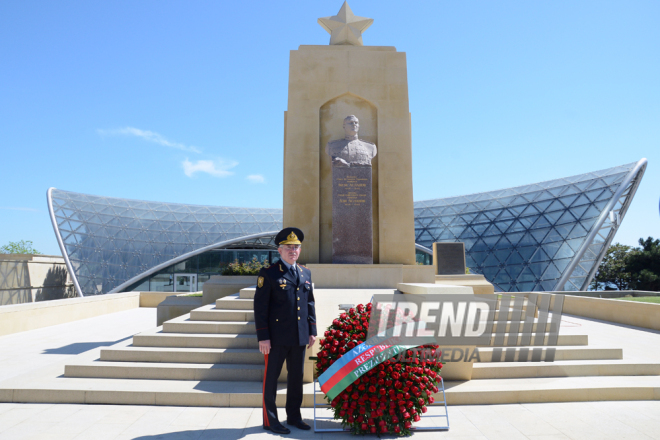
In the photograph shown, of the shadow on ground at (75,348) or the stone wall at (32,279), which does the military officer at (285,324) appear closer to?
the shadow on ground at (75,348)

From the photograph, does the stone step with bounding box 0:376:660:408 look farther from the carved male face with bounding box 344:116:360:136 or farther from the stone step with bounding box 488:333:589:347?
the carved male face with bounding box 344:116:360:136

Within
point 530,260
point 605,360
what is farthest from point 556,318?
point 530,260

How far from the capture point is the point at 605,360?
6.11 m

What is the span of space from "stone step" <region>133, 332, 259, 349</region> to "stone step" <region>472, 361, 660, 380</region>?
336 cm

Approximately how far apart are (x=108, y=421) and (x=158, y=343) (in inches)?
75.1

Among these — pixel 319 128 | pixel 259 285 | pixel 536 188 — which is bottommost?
pixel 259 285

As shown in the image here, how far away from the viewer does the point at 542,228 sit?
103 feet

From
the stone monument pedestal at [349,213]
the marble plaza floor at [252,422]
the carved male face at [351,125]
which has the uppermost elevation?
the carved male face at [351,125]

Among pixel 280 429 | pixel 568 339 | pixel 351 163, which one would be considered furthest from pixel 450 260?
pixel 280 429

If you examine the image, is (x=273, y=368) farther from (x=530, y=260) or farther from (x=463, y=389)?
(x=530, y=260)

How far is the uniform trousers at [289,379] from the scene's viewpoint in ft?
13.5

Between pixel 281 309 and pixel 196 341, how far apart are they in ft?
8.57

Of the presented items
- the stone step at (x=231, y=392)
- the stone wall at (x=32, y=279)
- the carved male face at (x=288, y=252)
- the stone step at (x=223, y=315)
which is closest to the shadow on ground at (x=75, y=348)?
the stone step at (x=223, y=315)

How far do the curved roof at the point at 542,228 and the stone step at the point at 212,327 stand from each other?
27.4m
